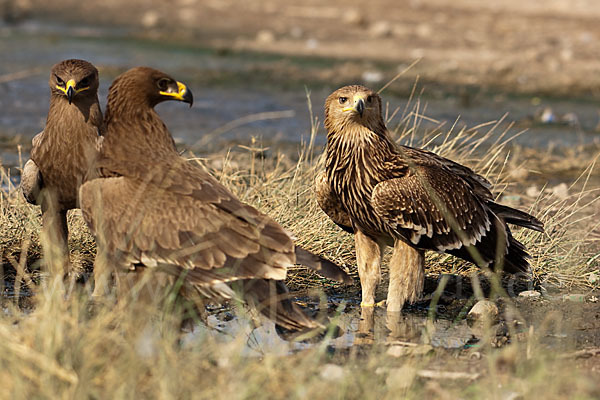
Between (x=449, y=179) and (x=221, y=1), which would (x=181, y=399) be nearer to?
(x=449, y=179)

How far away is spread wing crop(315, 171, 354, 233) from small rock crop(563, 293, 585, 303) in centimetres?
136

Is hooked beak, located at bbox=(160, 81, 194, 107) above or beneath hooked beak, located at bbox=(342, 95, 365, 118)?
above

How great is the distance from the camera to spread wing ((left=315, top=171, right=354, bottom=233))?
547cm

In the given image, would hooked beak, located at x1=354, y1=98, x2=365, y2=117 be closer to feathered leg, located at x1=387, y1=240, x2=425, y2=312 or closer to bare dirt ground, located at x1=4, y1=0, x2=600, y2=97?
feathered leg, located at x1=387, y1=240, x2=425, y2=312

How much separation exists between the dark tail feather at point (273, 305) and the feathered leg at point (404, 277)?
3.48 feet

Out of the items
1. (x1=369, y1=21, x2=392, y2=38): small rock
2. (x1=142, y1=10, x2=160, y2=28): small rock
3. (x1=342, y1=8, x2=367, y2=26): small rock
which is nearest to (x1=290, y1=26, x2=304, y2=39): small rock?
(x1=342, y1=8, x2=367, y2=26): small rock

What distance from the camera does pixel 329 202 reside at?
552 centimetres

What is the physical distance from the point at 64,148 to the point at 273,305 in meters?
1.60

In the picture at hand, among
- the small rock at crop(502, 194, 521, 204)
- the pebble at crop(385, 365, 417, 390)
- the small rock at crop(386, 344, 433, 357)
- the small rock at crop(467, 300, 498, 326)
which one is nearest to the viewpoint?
the pebble at crop(385, 365, 417, 390)

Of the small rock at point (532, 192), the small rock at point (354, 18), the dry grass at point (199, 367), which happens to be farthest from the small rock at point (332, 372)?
the small rock at point (354, 18)

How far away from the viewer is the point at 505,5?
67.5 feet

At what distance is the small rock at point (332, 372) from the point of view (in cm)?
388

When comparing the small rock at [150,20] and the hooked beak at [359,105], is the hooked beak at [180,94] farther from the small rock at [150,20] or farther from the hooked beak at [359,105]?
the small rock at [150,20]

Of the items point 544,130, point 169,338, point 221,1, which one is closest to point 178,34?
point 221,1
